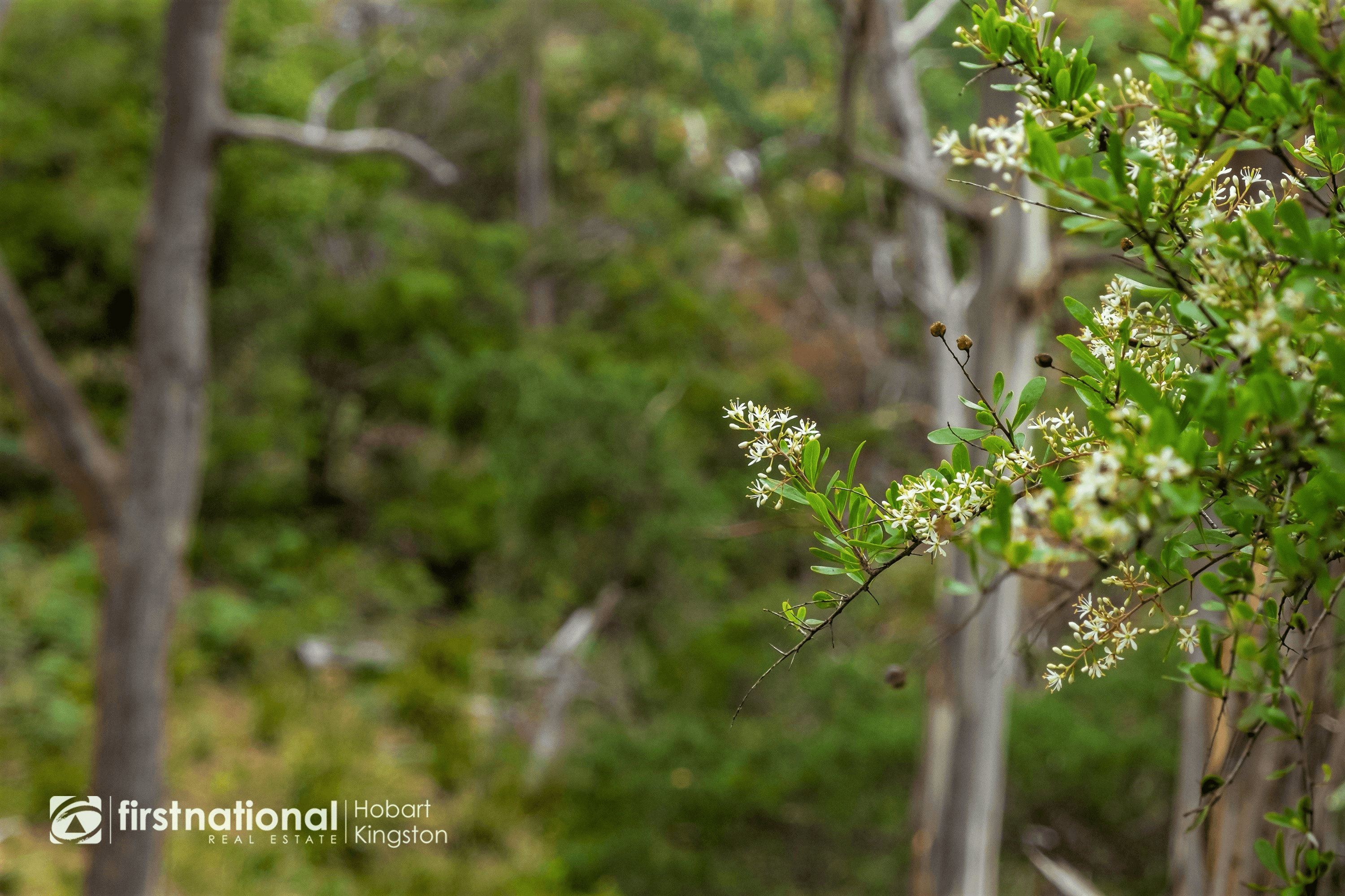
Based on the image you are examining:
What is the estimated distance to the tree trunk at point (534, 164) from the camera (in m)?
11.9

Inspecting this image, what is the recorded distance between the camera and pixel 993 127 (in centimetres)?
79

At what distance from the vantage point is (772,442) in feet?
2.83

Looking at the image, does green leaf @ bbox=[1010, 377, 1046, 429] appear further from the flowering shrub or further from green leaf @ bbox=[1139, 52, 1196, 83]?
green leaf @ bbox=[1139, 52, 1196, 83]

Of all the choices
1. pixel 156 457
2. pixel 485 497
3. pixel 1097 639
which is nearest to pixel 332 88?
pixel 485 497

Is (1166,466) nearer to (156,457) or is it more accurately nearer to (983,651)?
(983,651)

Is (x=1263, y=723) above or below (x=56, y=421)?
below

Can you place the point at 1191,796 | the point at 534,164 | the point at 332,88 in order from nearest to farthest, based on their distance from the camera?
the point at 1191,796, the point at 332,88, the point at 534,164

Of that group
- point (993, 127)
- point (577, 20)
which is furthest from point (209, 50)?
point (577, 20)

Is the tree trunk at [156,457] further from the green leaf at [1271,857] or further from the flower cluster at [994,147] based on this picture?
the green leaf at [1271,857]

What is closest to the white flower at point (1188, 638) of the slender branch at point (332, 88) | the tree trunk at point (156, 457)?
the tree trunk at point (156, 457)

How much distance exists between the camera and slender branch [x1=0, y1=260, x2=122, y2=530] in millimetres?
3242

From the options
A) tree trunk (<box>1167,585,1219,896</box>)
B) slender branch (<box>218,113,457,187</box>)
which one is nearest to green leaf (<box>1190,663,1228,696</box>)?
tree trunk (<box>1167,585,1219,896</box>)

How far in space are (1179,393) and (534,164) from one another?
1235cm

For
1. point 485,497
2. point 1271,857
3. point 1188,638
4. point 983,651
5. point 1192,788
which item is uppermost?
point 485,497
